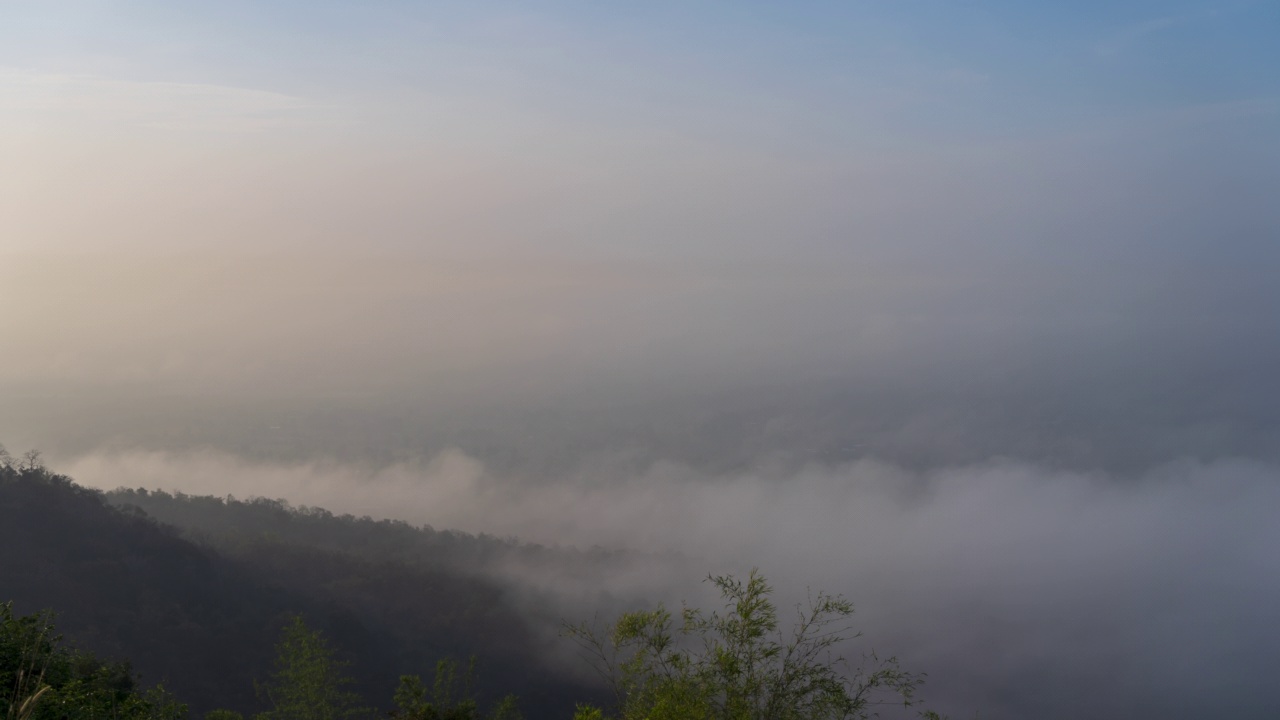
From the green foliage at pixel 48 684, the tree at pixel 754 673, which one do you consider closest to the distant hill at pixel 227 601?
the green foliage at pixel 48 684

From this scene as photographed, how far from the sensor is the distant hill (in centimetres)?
8306

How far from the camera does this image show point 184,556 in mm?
101438

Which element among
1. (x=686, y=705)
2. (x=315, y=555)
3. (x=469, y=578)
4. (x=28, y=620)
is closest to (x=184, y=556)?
(x=315, y=555)

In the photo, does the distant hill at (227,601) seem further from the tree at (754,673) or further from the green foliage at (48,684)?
the tree at (754,673)

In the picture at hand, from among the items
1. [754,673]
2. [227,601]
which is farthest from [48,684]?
[227,601]

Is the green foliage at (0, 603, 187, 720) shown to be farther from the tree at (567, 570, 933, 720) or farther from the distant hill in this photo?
the distant hill

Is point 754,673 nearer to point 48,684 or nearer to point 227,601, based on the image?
point 48,684

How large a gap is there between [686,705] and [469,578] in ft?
399

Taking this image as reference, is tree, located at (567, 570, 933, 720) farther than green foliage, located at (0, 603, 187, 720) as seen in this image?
Yes

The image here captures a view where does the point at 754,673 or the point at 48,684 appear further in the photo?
the point at 754,673

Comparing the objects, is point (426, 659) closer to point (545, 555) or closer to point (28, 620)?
point (545, 555)

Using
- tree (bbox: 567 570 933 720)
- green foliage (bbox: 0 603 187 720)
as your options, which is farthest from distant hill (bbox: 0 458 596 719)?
tree (bbox: 567 570 933 720)

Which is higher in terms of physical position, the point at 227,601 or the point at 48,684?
the point at 48,684

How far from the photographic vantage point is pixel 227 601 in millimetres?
97875
